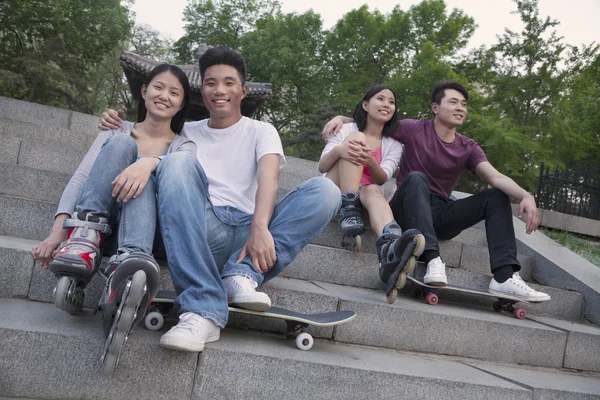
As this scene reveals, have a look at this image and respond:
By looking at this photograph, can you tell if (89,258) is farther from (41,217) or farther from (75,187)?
(41,217)

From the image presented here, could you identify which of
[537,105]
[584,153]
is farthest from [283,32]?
[584,153]

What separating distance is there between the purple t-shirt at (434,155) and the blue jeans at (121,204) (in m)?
2.06

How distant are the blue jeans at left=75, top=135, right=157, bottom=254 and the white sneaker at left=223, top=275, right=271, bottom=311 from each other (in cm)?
36

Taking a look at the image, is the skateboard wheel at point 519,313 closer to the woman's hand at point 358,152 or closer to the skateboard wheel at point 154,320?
the woman's hand at point 358,152

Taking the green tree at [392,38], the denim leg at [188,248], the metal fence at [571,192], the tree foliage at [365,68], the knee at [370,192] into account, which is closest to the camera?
the denim leg at [188,248]

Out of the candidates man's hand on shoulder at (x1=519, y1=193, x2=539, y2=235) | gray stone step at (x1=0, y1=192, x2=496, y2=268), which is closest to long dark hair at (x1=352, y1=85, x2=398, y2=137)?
gray stone step at (x1=0, y1=192, x2=496, y2=268)

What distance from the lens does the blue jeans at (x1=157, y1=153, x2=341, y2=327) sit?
1.94 m

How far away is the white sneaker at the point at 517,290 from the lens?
306 centimetres

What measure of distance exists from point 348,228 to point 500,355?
1130 millimetres

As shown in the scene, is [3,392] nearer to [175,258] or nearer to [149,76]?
[175,258]

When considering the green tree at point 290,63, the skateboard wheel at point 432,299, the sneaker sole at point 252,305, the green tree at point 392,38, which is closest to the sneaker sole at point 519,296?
the skateboard wheel at point 432,299

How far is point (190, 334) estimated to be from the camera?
1.81 metres

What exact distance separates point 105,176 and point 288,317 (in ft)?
3.11

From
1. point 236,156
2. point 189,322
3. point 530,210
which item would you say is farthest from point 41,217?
point 530,210
